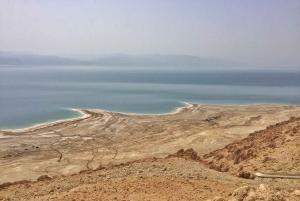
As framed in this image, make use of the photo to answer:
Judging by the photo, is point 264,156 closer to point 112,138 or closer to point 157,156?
point 157,156

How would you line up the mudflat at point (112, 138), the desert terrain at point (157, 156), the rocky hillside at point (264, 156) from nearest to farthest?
the desert terrain at point (157, 156) → the rocky hillside at point (264, 156) → the mudflat at point (112, 138)

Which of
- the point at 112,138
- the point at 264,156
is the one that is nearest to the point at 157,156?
the point at 112,138

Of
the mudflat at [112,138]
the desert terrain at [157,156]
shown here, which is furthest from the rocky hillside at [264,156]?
the mudflat at [112,138]

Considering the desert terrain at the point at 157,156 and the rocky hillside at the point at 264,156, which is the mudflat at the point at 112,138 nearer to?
the desert terrain at the point at 157,156

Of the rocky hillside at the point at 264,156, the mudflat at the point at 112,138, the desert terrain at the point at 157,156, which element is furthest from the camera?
the mudflat at the point at 112,138

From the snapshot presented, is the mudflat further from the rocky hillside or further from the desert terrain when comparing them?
the rocky hillside

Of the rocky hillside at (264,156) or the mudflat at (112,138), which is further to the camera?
the mudflat at (112,138)

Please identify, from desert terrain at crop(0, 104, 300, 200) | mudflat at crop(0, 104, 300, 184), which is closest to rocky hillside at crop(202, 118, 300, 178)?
desert terrain at crop(0, 104, 300, 200)
